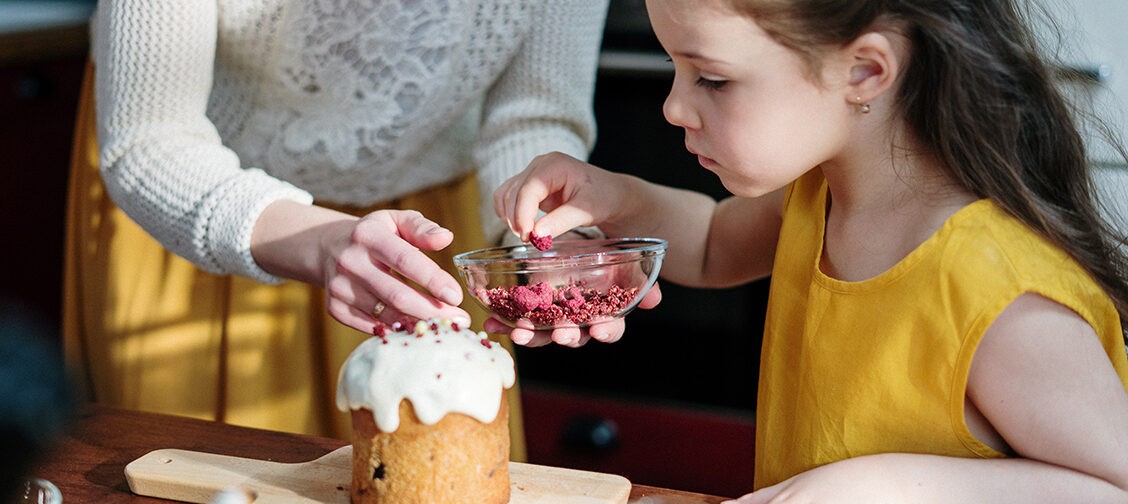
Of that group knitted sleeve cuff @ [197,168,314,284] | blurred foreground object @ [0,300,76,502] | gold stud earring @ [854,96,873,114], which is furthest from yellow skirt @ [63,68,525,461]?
blurred foreground object @ [0,300,76,502]

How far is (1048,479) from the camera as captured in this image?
0.87 metres

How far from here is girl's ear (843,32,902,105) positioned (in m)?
0.94

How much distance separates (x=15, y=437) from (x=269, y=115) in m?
0.93

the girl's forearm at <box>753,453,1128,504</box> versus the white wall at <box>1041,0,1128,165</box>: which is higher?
the girl's forearm at <box>753,453,1128,504</box>

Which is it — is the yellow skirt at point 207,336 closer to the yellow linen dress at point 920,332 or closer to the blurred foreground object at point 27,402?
the yellow linen dress at point 920,332

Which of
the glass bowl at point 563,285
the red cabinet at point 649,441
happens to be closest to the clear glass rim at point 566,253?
the glass bowl at point 563,285

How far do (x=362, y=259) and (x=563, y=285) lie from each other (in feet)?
0.63

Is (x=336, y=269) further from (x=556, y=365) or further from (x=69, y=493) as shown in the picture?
(x=556, y=365)

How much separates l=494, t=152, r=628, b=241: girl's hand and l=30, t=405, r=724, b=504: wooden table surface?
0.95ft

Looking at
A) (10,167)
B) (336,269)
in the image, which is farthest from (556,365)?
(336,269)

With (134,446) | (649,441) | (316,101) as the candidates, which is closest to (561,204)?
(316,101)

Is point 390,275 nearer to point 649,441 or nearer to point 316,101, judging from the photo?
point 316,101

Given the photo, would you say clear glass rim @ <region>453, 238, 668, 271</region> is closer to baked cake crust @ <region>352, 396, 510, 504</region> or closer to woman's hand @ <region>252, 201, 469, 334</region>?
woman's hand @ <region>252, 201, 469, 334</region>

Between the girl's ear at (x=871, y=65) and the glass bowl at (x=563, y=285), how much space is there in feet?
0.77
